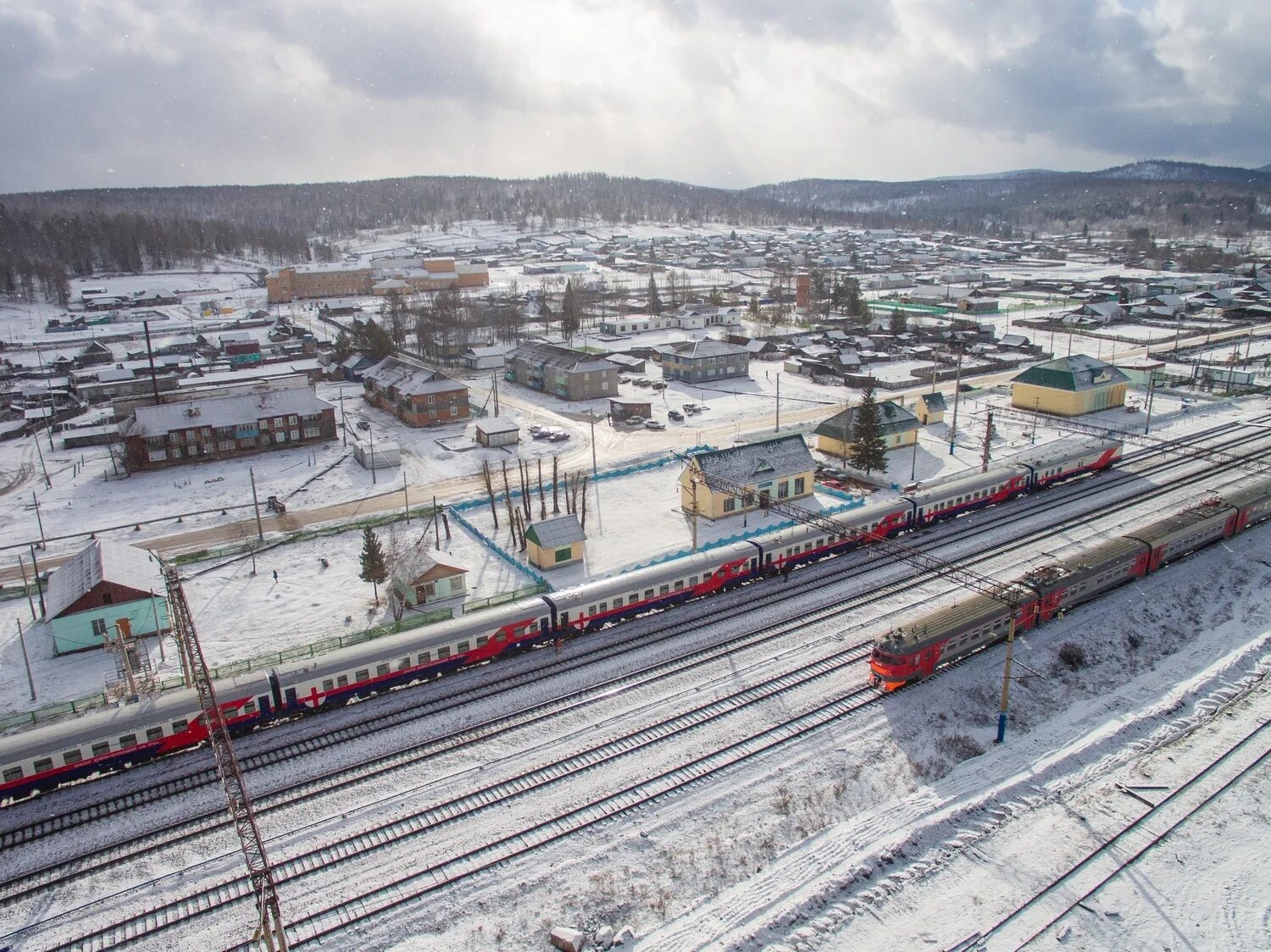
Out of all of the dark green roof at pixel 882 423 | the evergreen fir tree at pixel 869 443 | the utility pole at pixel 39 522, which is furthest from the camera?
the dark green roof at pixel 882 423

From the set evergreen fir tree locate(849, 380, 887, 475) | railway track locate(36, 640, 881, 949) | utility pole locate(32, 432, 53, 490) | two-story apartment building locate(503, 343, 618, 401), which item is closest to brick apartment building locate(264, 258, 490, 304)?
two-story apartment building locate(503, 343, 618, 401)

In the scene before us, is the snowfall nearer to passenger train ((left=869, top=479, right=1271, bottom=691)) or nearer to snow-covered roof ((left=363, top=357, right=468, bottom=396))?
passenger train ((left=869, top=479, right=1271, bottom=691))

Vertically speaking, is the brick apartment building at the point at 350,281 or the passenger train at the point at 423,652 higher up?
the brick apartment building at the point at 350,281

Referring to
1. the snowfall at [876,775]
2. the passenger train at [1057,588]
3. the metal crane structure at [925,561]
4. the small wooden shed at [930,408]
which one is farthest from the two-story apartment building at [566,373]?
the passenger train at [1057,588]

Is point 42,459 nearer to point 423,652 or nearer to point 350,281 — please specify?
point 423,652

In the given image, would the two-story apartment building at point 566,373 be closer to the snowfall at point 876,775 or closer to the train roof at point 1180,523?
the snowfall at point 876,775

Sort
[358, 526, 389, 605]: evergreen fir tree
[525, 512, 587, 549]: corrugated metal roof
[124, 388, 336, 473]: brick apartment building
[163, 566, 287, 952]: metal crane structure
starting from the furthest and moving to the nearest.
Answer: [124, 388, 336, 473]: brick apartment building → [525, 512, 587, 549]: corrugated metal roof → [358, 526, 389, 605]: evergreen fir tree → [163, 566, 287, 952]: metal crane structure

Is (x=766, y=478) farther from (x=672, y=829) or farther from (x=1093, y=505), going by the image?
(x=672, y=829)
